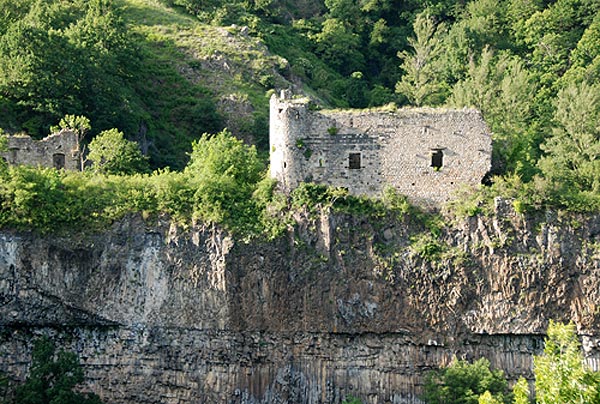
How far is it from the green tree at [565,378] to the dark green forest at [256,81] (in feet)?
61.4

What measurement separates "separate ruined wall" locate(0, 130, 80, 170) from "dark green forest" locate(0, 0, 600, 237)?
1.33 meters

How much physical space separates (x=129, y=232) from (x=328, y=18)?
35.2m

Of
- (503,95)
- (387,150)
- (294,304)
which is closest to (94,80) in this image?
(387,150)

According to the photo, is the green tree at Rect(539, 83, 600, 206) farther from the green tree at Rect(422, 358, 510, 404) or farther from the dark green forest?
the green tree at Rect(422, 358, 510, 404)

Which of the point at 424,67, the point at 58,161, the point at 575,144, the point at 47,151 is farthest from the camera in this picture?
the point at 424,67

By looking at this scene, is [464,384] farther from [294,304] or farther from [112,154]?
[112,154]

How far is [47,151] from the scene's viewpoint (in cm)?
4781

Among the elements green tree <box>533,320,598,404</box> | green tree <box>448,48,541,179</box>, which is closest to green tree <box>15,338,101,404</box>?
green tree <box>533,320,598,404</box>

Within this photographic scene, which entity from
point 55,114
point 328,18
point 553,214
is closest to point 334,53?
point 328,18

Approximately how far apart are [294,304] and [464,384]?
693 centimetres

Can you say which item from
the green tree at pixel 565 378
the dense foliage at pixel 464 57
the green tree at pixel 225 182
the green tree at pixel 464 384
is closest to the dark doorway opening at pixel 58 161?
the green tree at pixel 225 182

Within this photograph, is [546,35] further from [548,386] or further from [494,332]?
[548,386]

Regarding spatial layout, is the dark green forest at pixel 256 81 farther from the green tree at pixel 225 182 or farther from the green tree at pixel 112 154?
the green tree at pixel 112 154

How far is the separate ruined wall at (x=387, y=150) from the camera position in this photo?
44.3m
